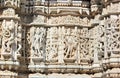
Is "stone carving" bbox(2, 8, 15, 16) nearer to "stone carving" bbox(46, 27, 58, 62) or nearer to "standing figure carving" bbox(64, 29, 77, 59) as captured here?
"stone carving" bbox(46, 27, 58, 62)

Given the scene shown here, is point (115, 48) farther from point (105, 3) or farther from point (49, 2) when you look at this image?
point (49, 2)

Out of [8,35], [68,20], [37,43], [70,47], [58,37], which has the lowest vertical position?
[70,47]

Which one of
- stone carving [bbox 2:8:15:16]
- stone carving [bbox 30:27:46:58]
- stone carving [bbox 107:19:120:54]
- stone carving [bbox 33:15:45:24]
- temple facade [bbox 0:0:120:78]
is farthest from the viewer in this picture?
stone carving [bbox 33:15:45:24]

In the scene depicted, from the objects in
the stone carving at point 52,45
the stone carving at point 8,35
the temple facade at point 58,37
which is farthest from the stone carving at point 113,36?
the stone carving at point 8,35

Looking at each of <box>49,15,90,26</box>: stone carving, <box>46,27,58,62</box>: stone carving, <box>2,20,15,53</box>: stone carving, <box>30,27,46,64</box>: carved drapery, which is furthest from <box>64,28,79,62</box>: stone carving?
<box>2,20,15,53</box>: stone carving

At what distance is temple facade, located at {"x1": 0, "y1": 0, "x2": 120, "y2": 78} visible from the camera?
30.2 feet

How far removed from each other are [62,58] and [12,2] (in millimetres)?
2102

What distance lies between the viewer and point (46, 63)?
9.71 meters

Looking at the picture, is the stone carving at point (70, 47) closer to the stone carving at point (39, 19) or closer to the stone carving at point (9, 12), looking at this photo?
the stone carving at point (39, 19)

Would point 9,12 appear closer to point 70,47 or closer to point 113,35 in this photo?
point 70,47

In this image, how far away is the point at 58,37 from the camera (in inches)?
389

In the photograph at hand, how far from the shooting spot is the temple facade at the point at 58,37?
922 cm

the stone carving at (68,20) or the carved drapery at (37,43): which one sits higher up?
the stone carving at (68,20)

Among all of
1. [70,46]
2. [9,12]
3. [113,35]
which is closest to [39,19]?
[9,12]
